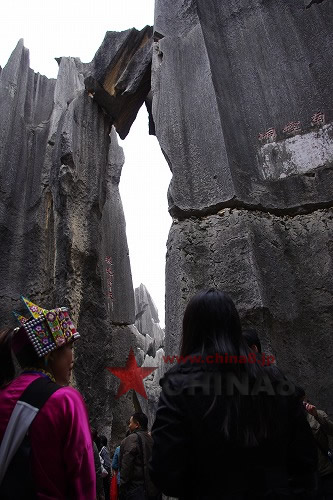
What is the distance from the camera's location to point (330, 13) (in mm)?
4133

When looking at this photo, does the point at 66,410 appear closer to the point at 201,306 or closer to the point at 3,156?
the point at 201,306

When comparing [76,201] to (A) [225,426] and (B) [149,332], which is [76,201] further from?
(B) [149,332]

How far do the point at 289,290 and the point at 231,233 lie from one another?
605 millimetres

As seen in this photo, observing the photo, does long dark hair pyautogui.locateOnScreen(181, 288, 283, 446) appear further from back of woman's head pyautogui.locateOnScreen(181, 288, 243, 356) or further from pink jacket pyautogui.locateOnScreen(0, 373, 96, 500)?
pink jacket pyautogui.locateOnScreen(0, 373, 96, 500)

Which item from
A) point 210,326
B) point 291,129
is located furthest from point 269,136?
point 210,326

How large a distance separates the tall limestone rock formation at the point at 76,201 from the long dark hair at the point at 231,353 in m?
3.91

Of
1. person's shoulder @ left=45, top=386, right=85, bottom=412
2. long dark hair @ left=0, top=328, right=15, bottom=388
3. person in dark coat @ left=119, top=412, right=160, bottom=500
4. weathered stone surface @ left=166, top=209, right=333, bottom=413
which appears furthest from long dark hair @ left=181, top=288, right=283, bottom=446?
person in dark coat @ left=119, top=412, right=160, bottom=500

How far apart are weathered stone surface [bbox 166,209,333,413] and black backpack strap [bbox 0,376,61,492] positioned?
59.8 inches

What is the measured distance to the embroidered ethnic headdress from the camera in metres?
1.74

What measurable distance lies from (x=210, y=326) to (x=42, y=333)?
30.5 inches

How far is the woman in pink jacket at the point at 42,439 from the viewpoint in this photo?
1421 millimetres

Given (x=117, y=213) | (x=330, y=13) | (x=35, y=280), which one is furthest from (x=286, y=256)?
(x=117, y=213)

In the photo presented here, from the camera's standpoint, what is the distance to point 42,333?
5.81 feet

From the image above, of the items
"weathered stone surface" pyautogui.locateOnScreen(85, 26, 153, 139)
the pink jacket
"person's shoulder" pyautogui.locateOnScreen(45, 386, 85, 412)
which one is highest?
"weathered stone surface" pyautogui.locateOnScreen(85, 26, 153, 139)
